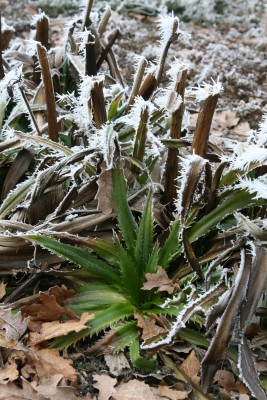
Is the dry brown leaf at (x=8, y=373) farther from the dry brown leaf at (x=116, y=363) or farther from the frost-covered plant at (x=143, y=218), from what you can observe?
the dry brown leaf at (x=116, y=363)

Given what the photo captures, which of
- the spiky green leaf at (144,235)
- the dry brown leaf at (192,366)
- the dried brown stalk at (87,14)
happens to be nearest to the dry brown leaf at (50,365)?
the dry brown leaf at (192,366)

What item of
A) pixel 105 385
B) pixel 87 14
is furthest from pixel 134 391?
pixel 87 14

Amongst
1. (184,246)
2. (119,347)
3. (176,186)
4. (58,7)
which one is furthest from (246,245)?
(58,7)

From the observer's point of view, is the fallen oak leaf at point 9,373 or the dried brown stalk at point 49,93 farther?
the dried brown stalk at point 49,93

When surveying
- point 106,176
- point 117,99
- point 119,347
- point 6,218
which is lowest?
point 119,347

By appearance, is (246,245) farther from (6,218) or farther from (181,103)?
(6,218)

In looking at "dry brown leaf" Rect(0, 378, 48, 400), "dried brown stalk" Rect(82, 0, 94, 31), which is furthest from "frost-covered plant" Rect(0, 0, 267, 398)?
"dried brown stalk" Rect(82, 0, 94, 31)

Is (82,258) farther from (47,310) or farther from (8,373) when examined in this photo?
(8,373)
